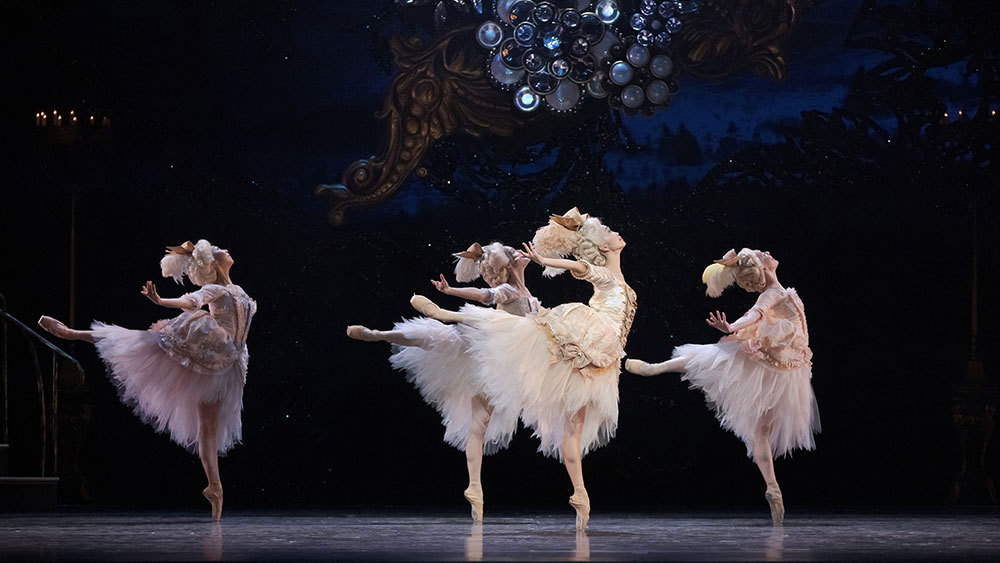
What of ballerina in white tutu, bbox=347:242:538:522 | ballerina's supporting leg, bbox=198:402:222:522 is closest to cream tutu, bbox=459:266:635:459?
ballerina in white tutu, bbox=347:242:538:522

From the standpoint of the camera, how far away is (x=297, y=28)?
8.94 meters

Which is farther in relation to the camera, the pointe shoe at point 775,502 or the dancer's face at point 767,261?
the dancer's face at point 767,261

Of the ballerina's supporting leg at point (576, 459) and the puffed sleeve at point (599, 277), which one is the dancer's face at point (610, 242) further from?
the ballerina's supporting leg at point (576, 459)

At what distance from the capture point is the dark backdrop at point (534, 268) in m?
8.74

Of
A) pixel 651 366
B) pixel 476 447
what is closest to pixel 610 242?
pixel 651 366

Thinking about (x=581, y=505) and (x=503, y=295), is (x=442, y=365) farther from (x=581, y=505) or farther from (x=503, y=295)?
(x=581, y=505)

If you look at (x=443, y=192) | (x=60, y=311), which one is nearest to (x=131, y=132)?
(x=60, y=311)

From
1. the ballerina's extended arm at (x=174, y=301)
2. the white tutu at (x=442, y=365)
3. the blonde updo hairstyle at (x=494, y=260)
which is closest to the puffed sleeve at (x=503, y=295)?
the blonde updo hairstyle at (x=494, y=260)

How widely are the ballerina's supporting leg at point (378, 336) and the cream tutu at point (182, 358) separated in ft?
2.58

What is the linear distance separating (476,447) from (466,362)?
45 cm

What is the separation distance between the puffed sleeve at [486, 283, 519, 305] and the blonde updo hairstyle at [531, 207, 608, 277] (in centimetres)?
37

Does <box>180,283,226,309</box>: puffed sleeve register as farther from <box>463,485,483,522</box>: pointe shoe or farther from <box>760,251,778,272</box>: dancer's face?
<box>760,251,778,272</box>: dancer's face

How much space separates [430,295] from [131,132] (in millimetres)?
2216

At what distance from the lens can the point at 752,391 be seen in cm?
674
